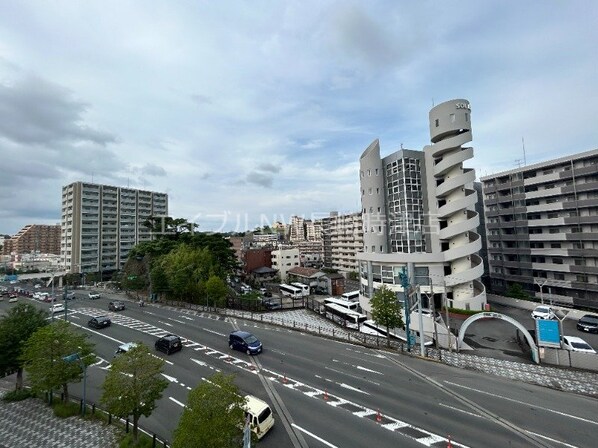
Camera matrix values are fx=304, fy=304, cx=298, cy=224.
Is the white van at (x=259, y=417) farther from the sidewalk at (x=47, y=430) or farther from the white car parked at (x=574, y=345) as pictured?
the white car parked at (x=574, y=345)

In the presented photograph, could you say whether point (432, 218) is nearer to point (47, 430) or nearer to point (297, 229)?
point (47, 430)

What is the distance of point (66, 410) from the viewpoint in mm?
17500

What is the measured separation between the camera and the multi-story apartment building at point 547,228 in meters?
44.5

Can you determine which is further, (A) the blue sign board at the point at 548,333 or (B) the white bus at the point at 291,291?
(B) the white bus at the point at 291,291

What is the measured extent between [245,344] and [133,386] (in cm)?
1257

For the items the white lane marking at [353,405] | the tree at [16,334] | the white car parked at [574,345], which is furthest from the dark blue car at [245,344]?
the white car parked at [574,345]

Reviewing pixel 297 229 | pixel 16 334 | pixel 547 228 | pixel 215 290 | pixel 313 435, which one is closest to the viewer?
pixel 313 435

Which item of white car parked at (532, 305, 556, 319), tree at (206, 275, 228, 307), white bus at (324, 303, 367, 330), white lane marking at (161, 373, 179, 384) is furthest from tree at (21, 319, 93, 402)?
white car parked at (532, 305, 556, 319)

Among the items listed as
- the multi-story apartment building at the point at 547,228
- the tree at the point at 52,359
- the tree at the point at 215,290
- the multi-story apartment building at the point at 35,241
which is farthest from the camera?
the multi-story apartment building at the point at 35,241

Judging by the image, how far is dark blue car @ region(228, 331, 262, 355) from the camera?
2531 centimetres

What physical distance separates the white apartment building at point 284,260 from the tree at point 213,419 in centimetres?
7491

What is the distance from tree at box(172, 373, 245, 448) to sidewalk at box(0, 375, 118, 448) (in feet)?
24.3

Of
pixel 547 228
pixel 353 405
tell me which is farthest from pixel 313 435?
pixel 547 228

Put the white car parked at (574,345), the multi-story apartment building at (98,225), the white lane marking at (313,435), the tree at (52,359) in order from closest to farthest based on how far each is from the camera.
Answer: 1. the white lane marking at (313,435)
2. the tree at (52,359)
3. the white car parked at (574,345)
4. the multi-story apartment building at (98,225)
